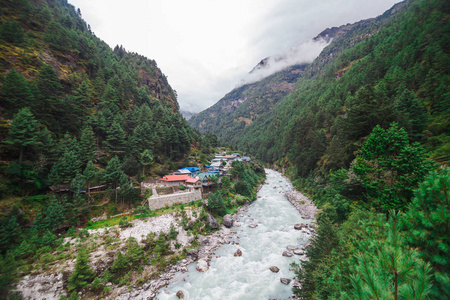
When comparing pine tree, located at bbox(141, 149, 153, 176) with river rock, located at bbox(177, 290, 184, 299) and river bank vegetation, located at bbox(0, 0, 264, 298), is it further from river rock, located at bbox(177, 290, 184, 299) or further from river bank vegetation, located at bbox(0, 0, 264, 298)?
river rock, located at bbox(177, 290, 184, 299)

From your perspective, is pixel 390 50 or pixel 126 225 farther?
pixel 390 50

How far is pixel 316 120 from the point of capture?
54188 millimetres

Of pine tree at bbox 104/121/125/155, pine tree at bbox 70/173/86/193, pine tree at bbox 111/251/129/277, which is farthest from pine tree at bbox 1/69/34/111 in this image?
pine tree at bbox 111/251/129/277

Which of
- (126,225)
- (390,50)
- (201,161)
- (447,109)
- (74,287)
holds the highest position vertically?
(390,50)

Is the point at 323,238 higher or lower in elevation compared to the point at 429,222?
lower

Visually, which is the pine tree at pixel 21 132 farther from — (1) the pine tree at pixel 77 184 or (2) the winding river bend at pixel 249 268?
(2) the winding river bend at pixel 249 268

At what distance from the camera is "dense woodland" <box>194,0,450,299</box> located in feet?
9.73

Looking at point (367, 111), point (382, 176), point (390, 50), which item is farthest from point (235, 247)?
point (390, 50)

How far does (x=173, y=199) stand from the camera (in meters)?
31.0

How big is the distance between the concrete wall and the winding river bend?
1088cm

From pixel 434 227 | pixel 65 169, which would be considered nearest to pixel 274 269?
pixel 434 227

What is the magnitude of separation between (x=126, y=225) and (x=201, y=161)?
3361cm

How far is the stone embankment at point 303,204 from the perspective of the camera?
30.2m

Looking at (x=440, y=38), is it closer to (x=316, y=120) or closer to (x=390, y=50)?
(x=390, y=50)
